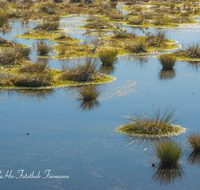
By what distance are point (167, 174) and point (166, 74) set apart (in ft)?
26.7

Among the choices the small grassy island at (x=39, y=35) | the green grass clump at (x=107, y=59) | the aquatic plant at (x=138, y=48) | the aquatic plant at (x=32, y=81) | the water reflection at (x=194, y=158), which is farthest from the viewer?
the small grassy island at (x=39, y=35)

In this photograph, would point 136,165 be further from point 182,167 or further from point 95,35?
point 95,35

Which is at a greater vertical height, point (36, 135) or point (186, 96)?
point (186, 96)

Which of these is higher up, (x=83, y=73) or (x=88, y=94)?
(x=83, y=73)

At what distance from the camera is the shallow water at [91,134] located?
6.52 metres

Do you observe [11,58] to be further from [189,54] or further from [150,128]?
[150,128]

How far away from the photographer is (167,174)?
6750mm

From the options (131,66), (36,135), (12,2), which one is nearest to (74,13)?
(12,2)

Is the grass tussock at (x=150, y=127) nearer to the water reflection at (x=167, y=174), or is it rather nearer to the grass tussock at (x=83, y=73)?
the water reflection at (x=167, y=174)

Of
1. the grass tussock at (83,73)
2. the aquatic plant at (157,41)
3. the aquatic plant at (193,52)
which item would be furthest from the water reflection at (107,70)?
the aquatic plant at (157,41)

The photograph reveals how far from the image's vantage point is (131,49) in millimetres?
18625

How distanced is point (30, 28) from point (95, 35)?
5707 mm

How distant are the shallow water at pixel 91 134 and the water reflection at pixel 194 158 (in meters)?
0.16

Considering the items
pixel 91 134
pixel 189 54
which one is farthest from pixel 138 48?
pixel 91 134
